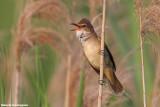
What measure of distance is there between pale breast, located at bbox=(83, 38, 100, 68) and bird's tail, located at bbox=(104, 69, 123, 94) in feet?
0.38

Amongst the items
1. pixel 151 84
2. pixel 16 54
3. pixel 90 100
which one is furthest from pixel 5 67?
pixel 151 84

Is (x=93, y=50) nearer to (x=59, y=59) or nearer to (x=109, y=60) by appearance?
(x=109, y=60)

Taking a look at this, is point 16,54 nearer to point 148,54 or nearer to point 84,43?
point 84,43

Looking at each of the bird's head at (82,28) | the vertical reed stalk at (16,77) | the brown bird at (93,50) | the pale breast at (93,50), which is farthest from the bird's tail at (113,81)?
the vertical reed stalk at (16,77)

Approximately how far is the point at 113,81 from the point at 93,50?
0.25 meters

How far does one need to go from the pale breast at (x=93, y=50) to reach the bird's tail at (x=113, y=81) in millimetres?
115

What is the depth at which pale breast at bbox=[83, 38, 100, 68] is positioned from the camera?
3527mm

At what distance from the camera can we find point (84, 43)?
3.53 meters

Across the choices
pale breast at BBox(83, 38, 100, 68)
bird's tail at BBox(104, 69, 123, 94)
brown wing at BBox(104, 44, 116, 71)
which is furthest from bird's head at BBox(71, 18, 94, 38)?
bird's tail at BBox(104, 69, 123, 94)

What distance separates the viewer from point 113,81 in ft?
11.8

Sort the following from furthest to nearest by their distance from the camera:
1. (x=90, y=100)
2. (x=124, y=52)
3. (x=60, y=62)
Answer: (x=60, y=62)
(x=124, y=52)
(x=90, y=100)

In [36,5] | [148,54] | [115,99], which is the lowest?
[115,99]

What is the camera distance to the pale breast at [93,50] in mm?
3527

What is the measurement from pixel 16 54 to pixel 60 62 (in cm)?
100
